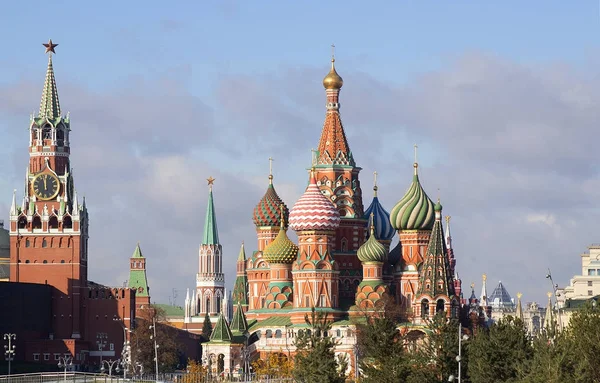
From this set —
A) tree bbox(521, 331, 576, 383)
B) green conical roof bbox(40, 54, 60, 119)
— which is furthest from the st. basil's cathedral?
tree bbox(521, 331, 576, 383)

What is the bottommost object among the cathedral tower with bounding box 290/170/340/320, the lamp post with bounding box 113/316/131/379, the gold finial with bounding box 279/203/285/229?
the lamp post with bounding box 113/316/131/379

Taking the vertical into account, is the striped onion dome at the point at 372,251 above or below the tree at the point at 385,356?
above

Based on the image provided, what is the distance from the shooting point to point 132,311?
165m

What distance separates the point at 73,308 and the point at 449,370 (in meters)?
74.8

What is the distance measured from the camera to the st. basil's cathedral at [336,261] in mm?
142750

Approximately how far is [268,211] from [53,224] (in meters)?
22.6

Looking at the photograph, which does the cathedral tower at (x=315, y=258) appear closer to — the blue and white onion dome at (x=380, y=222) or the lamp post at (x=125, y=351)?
the blue and white onion dome at (x=380, y=222)

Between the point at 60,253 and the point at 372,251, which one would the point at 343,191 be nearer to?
the point at 372,251

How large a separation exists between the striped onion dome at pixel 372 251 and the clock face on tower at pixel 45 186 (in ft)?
119

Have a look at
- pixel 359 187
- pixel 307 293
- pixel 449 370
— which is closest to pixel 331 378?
pixel 449 370

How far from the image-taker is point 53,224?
166 m

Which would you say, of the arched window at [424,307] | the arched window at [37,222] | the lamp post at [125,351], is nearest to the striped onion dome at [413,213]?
the arched window at [424,307]

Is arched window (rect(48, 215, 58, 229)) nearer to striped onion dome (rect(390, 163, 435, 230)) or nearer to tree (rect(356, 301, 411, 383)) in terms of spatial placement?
striped onion dome (rect(390, 163, 435, 230))

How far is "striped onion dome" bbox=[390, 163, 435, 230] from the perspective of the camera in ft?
486
